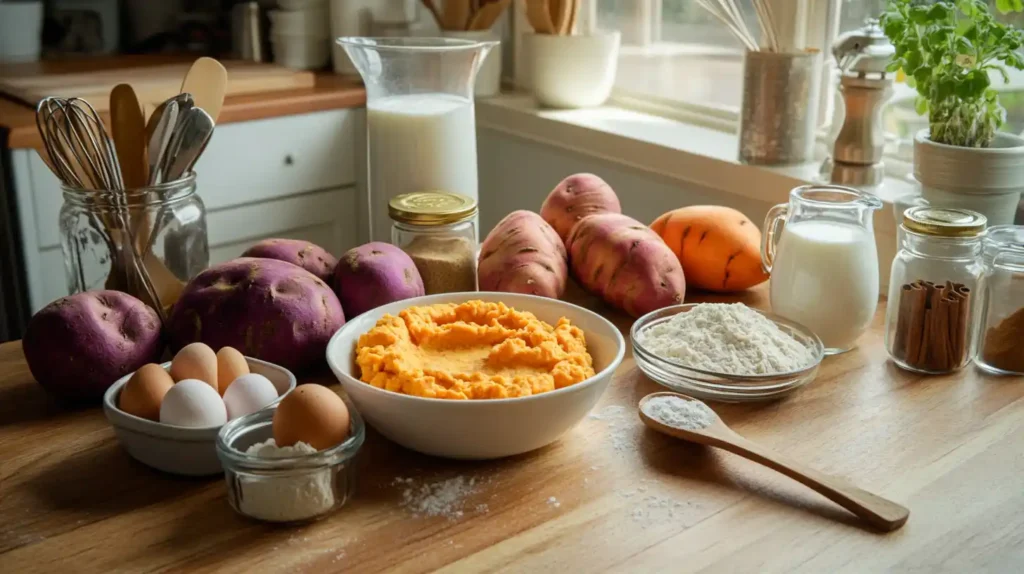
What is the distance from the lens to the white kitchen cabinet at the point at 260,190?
1.83 meters

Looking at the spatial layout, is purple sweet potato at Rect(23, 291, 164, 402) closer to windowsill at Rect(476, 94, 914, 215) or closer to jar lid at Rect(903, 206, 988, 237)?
jar lid at Rect(903, 206, 988, 237)

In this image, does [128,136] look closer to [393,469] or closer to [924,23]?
[393,469]

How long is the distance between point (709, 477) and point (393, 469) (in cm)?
26

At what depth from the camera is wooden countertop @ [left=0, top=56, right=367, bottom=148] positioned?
5.75ft

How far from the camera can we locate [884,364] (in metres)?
1.03

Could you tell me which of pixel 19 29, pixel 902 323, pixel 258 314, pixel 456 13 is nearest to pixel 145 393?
pixel 258 314

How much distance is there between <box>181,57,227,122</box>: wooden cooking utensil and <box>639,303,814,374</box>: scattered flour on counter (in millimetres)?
527

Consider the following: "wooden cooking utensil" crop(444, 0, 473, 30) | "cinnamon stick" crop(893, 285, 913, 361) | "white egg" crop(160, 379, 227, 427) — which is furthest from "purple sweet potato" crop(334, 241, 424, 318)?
Answer: "wooden cooking utensil" crop(444, 0, 473, 30)

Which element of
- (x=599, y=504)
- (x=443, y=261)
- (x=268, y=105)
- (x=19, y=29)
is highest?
(x=19, y=29)

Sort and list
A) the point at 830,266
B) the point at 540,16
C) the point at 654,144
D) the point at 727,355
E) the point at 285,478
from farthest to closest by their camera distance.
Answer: the point at 540,16 < the point at 654,144 < the point at 830,266 < the point at 727,355 < the point at 285,478

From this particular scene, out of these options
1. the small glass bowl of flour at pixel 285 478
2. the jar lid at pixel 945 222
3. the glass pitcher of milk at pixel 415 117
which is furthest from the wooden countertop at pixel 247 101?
the jar lid at pixel 945 222

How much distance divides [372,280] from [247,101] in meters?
1.18

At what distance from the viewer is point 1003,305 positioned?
1.00 metres

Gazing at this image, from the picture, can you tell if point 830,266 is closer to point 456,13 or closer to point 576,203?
point 576,203
